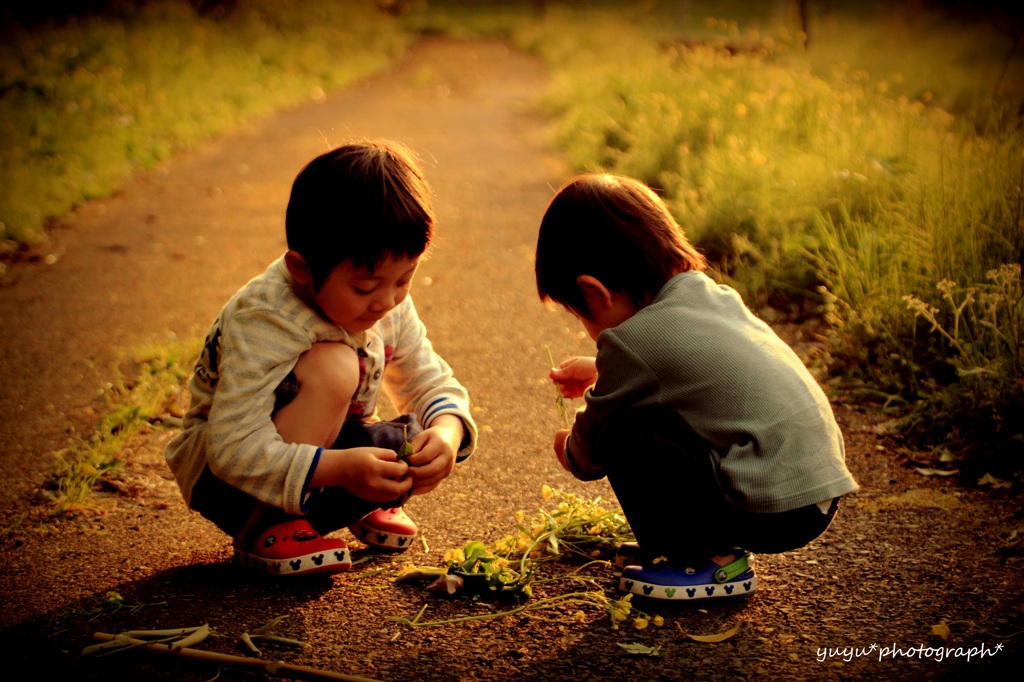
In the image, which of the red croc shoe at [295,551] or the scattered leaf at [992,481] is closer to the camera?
the red croc shoe at [295,551]

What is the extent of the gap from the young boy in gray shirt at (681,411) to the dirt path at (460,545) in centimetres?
19

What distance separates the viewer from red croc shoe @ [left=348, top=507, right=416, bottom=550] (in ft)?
7.77

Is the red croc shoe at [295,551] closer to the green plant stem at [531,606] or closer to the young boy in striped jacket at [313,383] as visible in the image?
the young boy in striped jacket at [313,383]

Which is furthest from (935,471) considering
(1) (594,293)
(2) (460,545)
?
(2) (460,545)

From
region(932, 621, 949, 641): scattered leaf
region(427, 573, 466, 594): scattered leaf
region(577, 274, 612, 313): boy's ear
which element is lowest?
region(932, 621, 949, 641): scattered leaf

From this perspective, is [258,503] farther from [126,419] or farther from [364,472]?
[126,419]

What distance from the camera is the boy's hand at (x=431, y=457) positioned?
7.02ft

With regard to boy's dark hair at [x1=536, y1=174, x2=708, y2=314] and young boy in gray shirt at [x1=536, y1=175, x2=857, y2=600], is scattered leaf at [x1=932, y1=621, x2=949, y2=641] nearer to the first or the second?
young boy in gray shirt at [x1=536, y1=175, x2=857, y2=600]

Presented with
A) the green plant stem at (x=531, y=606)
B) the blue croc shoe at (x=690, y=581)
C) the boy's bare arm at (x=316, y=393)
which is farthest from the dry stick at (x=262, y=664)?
the blue croc shoe at (x=690, y=581)

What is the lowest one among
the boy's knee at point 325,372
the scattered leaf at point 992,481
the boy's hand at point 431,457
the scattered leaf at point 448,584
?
the scattered leaf at point 992,481

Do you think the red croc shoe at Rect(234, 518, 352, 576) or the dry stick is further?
the red croc shoe at Rect(234, 518, 352, 576)

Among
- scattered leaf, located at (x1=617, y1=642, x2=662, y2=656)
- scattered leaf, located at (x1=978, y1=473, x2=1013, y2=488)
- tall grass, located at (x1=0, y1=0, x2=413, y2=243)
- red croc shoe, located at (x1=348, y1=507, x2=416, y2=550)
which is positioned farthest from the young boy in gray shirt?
tall grass, located at (x1=0, y1=0, x2=413, y2=243)

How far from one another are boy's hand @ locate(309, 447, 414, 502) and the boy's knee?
0.48ft

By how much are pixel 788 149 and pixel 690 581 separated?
389cm
